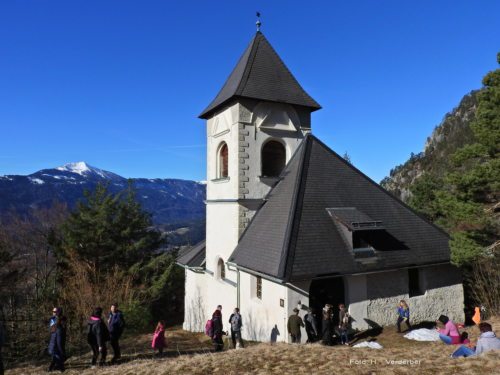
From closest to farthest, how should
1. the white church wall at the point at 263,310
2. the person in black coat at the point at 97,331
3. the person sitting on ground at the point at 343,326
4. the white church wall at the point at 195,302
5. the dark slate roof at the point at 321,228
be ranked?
the person in black coat at the point at 97,331, the person sitting on ground at the point at 343,326, the white church wall at the point at 263,310, the dark slate roof at the point at 321,228, the white church wall at the point at 195,302

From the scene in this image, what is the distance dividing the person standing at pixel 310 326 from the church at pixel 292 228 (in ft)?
0.98

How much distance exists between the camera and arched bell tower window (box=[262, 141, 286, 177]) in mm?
16328

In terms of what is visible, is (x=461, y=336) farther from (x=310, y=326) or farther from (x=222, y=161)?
(x=222, y=161)

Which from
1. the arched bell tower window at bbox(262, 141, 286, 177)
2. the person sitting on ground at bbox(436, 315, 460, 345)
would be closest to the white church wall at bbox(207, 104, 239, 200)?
the arched bell tower window at bbox(262, 141, 286, 177)

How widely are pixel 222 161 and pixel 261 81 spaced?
4368 millimetres

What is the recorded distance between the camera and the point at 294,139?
647 inches

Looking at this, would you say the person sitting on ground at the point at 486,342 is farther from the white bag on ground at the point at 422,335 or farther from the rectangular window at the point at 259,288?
the rectangular window at the point at 259,288

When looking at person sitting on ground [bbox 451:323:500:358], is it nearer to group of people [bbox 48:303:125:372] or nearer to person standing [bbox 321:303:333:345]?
person standing [bbox 321:303:333:345]

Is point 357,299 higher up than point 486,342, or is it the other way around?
point 357,299

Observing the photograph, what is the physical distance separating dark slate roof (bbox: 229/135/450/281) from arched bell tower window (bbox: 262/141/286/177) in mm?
748

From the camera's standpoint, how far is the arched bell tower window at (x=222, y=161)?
17.3m

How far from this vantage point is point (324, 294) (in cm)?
1277

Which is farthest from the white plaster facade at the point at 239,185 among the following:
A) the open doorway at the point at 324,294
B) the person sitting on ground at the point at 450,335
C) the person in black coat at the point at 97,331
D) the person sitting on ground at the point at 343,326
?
the person sitting on ground at the point at 450,335

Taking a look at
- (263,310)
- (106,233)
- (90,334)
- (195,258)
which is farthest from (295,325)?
(106,233)
